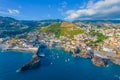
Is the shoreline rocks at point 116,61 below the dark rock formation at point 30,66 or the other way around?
below

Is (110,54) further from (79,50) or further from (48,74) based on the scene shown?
(48,74)

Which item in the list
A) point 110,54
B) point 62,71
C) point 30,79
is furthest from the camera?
point 110,54

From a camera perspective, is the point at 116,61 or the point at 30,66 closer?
the point at 30,66

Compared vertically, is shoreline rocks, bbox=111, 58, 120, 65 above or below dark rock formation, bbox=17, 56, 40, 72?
below

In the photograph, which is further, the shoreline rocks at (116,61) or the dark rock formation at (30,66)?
the shoreline rocks at (116,61)

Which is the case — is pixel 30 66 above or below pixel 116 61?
above

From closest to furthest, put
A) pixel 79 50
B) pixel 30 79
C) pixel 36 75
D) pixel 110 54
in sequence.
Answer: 1. pixel 30 79
2. pixel 36 75
3. pixel 110 54
4. pixel 79 50

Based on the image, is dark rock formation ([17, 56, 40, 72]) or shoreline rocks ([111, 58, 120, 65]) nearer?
dark rock formation ([17, 56, 40, 72])

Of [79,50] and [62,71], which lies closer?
[62,71]

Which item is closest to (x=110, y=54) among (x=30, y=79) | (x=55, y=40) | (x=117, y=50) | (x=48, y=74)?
(x=117, y=50)
